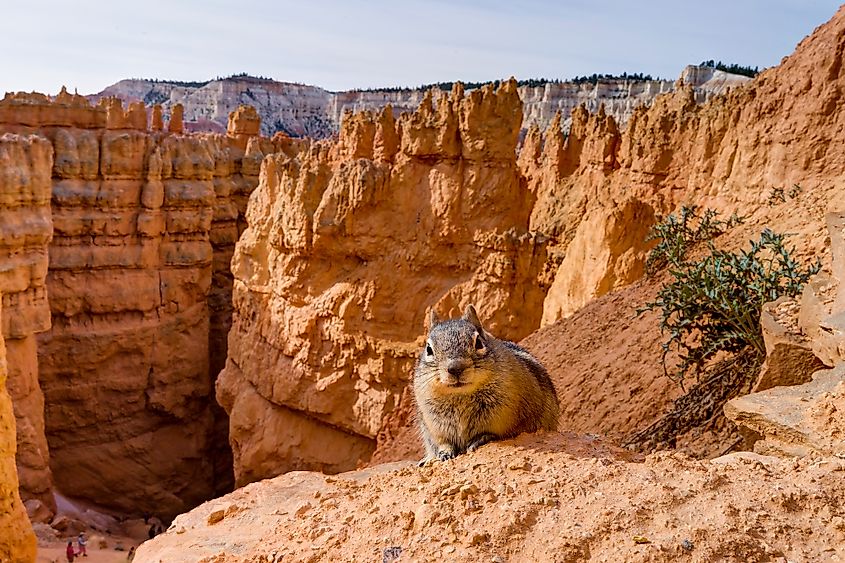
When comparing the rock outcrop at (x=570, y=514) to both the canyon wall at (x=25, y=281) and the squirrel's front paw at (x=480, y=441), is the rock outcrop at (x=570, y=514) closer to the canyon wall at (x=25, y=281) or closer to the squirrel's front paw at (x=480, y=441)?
the squirrel's front paw at (x=480, y=441)

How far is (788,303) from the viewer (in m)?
4.52

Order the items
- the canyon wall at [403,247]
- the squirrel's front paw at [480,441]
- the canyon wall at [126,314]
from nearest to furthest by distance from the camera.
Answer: the squirrel's front paw at [480,441] < the canyon wall at [403,247] < the canyon wall at [126,314]

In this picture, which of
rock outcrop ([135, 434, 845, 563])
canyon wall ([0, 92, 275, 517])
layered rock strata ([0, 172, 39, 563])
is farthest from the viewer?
canyon wall ([0, 92, 275, 517])

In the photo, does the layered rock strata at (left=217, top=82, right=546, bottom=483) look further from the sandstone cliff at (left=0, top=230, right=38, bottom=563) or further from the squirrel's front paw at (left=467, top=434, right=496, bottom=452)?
the squirrel's front paw at (left=467, top=434, right=496, bottom=452)

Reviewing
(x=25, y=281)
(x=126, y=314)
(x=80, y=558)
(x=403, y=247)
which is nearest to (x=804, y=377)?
(x=403, y=247)

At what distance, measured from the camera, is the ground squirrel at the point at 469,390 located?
3.86m

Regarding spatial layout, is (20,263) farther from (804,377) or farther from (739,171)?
(804,377)

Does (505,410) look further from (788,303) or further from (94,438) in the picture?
(94,438)

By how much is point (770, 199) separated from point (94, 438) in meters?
19.0

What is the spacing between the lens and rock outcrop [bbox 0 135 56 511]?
1555 cm

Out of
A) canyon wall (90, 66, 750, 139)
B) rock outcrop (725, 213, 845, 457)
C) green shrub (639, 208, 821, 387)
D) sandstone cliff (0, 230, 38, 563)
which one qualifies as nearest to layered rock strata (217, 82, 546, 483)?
sandstone cliff (0, 230, 38, 563)

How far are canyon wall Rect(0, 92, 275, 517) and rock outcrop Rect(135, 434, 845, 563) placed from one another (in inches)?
730

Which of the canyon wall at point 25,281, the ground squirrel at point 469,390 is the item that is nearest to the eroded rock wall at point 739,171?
the ground squirrel at point 469,390

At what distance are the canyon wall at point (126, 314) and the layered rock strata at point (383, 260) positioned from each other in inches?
298
